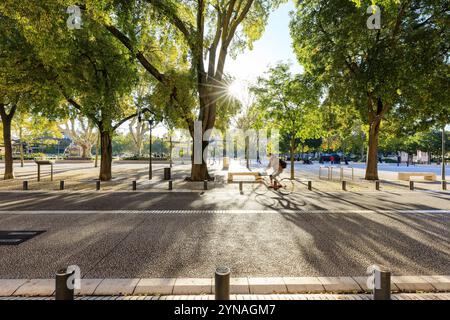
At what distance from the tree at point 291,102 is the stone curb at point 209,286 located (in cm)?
1249

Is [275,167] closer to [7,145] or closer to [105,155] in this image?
[105,155]

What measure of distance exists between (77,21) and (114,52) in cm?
219

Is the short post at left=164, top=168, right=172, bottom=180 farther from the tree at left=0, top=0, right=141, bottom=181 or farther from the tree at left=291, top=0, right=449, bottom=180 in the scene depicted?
the tree at left=291, top=0, right=449, bottom=180

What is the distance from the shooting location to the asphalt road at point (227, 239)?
3.93m

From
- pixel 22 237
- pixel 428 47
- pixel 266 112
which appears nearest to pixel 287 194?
pixel 266 112

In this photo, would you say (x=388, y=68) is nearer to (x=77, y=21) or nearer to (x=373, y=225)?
(x=373, y=225)

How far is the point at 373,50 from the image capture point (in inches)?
480

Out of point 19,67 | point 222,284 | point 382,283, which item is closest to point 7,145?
point 19,67

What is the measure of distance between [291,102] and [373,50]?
17.3 ft

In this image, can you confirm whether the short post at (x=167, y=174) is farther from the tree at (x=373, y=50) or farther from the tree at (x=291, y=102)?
the tree at (x=373, y=50)

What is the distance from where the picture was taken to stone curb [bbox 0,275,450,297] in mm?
3215

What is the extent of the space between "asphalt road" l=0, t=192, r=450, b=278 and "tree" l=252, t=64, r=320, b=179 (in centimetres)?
780

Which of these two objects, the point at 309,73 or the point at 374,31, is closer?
the point at 374,31

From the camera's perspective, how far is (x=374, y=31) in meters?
13.6
